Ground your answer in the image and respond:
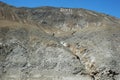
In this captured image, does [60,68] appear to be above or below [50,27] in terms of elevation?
below

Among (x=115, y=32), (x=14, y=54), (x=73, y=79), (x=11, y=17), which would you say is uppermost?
(x=11, y=17)

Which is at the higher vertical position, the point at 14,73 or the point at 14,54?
the point at 14,54

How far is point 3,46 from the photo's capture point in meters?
41.8

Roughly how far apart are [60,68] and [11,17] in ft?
55.2

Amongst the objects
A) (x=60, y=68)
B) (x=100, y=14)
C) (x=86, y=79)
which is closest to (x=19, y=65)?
(x=60, y=68)

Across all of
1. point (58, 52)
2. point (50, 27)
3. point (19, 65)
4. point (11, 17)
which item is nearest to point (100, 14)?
point (50, 27)

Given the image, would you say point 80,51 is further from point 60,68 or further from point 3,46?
point 3,46

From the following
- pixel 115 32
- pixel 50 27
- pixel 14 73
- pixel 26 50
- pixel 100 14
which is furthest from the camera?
pixel 100 14

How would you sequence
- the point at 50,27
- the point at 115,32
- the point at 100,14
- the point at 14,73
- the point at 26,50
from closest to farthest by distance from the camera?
the point at 14,73 < the point at 26,50 < the point at 115,32 < the point at 50,27 < the point at 100,14

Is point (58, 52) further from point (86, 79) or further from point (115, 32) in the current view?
point (115, 32)

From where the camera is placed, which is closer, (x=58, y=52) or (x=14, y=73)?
(x=14, y=73)

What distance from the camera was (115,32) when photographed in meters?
49.5

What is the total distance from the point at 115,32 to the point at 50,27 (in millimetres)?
13167

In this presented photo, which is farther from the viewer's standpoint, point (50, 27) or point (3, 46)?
point (50, 27)
